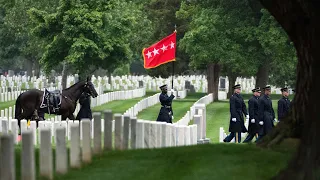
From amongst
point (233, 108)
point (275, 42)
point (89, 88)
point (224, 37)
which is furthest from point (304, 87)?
point (224, 37)

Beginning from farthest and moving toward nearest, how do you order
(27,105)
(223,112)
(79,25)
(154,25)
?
1. (154,25)
2. (223,112)
3. (79,25)
4. (27,105)

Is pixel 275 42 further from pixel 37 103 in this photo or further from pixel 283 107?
pixel 283 107

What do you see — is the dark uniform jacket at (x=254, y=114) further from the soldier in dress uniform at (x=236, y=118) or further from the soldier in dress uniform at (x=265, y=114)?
the soldier in dress uniform at (x=236, y=118)

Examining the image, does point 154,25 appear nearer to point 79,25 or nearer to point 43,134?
point 79,25

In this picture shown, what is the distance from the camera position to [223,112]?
4038 cm

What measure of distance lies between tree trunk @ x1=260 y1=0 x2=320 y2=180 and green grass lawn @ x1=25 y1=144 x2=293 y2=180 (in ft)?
1.94

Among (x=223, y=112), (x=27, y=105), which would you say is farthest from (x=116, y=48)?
(x=27, y=105)

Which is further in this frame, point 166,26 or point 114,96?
point 166,26

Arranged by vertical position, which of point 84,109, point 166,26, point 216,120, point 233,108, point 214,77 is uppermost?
point 166,26

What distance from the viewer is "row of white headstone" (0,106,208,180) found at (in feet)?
29.3

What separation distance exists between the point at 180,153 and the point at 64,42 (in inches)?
1055

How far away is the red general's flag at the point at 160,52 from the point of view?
31.2 metres

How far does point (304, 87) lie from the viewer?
463 inches

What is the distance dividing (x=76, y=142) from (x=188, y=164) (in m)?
1.32
